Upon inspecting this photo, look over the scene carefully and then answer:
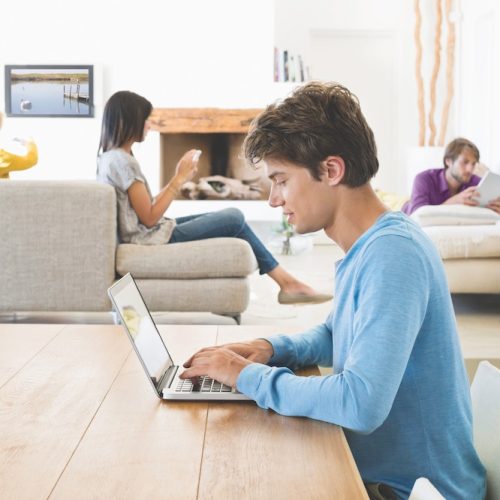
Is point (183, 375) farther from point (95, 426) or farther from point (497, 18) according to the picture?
point (497, 18)

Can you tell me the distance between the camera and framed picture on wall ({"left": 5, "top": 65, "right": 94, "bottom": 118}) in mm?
7004

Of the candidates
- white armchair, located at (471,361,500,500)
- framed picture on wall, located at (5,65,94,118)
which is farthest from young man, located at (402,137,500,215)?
white armchair, located at (471,361,500,500)

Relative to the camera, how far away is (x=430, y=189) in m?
5.16

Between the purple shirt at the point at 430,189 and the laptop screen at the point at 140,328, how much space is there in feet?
13.0

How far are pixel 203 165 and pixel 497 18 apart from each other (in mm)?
2763

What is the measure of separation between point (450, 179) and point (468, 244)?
1285 millimetres

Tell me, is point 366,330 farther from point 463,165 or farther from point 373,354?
point 463,165

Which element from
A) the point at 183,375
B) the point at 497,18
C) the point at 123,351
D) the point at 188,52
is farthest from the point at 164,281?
the point at 497,18

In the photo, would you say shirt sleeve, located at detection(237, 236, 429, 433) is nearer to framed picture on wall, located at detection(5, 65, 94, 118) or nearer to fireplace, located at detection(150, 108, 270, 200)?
fireplace, located at detection(150, 108, 270, 200)

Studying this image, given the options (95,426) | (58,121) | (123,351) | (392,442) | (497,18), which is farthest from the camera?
(58,121)

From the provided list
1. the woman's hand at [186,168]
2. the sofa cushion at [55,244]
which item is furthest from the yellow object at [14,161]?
the woman's hand at [186,168]

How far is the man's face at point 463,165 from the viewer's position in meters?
5.05

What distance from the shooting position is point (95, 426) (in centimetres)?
101

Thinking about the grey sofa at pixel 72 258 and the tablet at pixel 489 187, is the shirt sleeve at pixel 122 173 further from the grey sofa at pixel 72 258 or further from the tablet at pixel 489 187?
the tablet at pixel 489 187
